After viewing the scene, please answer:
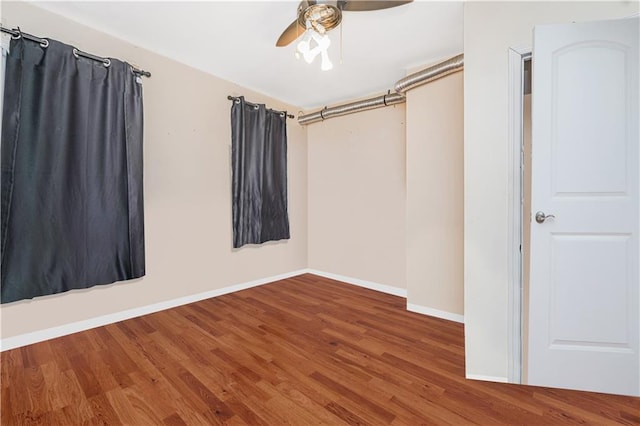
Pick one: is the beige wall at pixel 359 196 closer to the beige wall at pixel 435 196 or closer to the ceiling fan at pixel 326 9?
the beige wall at pixel 435 196

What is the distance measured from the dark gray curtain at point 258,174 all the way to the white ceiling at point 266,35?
49 cm

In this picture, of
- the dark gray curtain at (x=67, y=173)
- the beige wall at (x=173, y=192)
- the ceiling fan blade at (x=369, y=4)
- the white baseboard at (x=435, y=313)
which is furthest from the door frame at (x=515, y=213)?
the dark gray curtain at (x=67, y=173)

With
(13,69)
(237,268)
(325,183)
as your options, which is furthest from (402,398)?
(13,69)

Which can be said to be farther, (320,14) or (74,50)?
(74,50)

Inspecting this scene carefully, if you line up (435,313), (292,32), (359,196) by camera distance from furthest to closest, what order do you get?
(359,196) → (435,313) → (292,32)

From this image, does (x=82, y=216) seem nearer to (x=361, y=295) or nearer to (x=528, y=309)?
(x=361, y=295)

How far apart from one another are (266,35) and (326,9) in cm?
89

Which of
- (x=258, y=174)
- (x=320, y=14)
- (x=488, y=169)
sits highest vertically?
(x=320, y=14)

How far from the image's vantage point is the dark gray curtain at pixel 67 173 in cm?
197

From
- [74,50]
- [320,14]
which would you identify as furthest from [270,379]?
[74,50]

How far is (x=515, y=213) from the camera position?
1.68 metres

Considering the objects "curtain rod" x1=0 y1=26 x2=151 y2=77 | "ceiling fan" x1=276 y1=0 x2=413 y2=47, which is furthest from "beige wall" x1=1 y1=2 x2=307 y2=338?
"ceiling fan" x1=276 y1=0 x2=413 y2=47

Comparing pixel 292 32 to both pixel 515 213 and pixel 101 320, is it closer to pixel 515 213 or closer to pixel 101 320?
pixel 515 213

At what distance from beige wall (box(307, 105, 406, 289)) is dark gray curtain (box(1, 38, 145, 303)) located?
2.34 m
